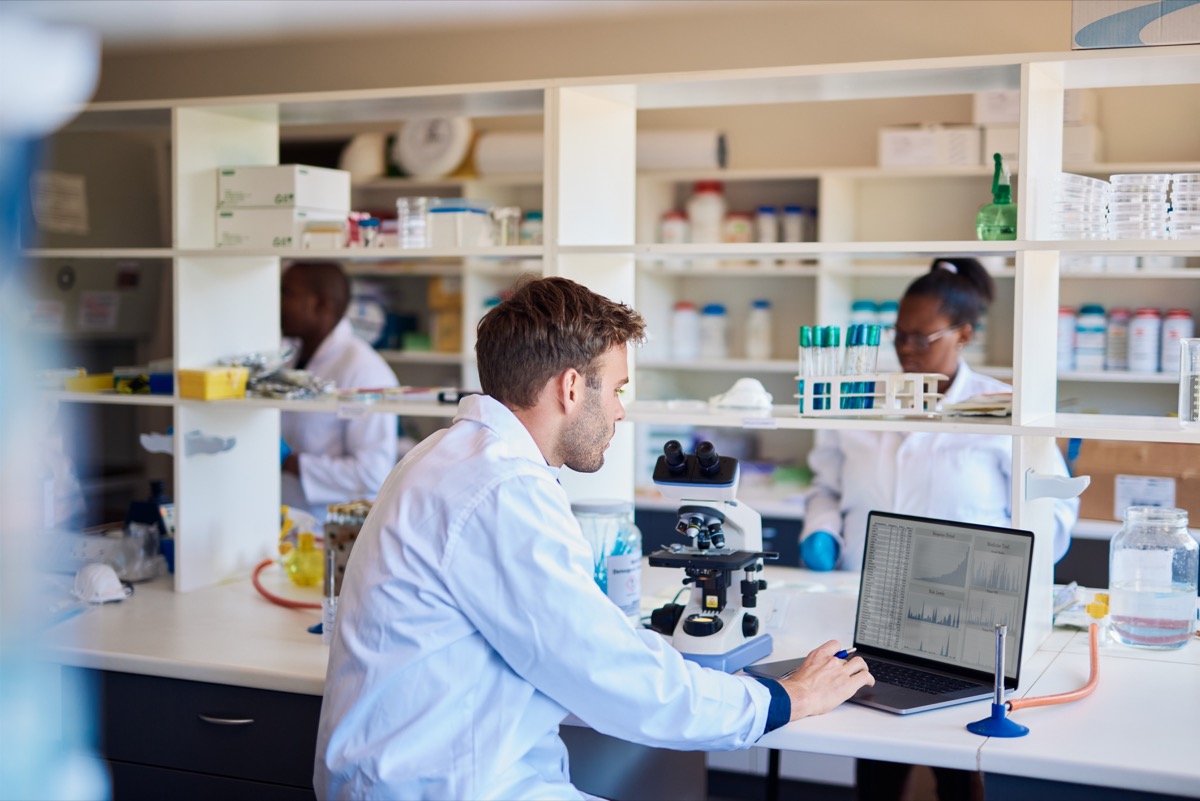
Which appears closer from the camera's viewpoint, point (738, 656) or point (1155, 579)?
point (738, 656)

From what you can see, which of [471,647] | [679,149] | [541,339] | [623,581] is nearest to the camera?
[471,647]

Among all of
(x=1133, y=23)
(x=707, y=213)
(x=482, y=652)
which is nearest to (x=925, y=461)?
(x=1133, y=23)

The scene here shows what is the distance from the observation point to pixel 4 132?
0.52 m

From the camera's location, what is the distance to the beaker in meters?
2.14

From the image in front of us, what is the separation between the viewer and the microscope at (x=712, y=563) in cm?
206

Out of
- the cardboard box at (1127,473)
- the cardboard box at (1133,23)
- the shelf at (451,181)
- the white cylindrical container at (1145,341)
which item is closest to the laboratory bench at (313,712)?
the cardboard box at (1133,23)

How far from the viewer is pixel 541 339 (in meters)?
1.77

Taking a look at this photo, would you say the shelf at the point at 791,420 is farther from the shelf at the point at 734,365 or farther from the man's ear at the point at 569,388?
the shelf at the point at 734,365

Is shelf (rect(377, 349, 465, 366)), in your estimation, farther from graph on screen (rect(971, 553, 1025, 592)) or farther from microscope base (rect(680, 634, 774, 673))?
graph on screen (rect(971, 553, 1025, 592))

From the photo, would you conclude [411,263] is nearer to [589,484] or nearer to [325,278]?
[325,278]

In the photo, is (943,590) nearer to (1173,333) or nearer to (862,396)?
(862,396)

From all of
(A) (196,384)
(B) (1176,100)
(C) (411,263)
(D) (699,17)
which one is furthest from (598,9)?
(A) (196,384)

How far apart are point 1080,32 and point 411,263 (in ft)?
11.0

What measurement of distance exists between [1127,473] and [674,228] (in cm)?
190
